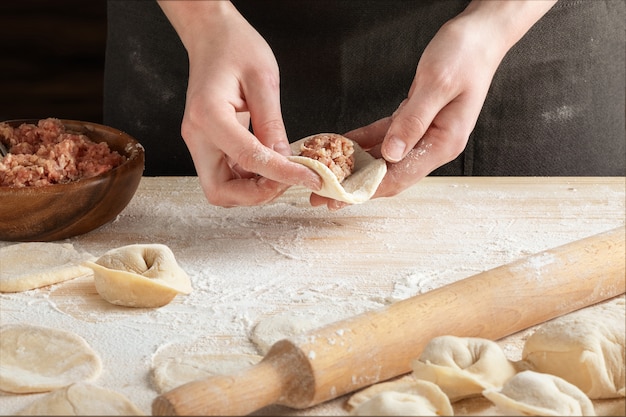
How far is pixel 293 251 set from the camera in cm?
204

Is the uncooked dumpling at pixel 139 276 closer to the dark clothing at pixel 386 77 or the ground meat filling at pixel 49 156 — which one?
the ground meat filling at pixel 49 156

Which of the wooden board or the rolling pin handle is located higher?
the rolling pin handle

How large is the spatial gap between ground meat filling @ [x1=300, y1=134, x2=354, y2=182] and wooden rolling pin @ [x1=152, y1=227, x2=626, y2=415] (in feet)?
1.56

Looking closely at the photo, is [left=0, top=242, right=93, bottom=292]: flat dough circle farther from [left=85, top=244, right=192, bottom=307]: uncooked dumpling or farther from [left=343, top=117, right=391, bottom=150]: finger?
[left=343, top=117, right=391, bottom=150]: finger

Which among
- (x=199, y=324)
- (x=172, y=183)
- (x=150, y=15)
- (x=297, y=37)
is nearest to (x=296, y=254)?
(x=199, y=324)

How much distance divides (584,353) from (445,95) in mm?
765

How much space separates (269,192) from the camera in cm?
202

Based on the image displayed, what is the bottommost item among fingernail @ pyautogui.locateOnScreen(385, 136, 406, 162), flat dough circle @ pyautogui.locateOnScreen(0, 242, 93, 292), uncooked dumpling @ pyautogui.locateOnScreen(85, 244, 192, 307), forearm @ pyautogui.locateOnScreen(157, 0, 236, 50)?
flat dough circle @ pyautogui.locateOnScreen(0, 242, 93, 292)

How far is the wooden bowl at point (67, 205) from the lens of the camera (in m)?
1.92

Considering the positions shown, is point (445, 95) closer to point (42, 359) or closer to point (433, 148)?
point (433, 148)

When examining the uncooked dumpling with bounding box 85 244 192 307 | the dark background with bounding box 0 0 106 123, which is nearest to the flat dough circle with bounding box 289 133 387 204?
the uncooked dumpling with bounding box 85 244 192 307

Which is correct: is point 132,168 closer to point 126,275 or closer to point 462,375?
point 126,275

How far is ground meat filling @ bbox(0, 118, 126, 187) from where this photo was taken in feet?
6.44

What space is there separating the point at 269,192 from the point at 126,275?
0.43 meters
